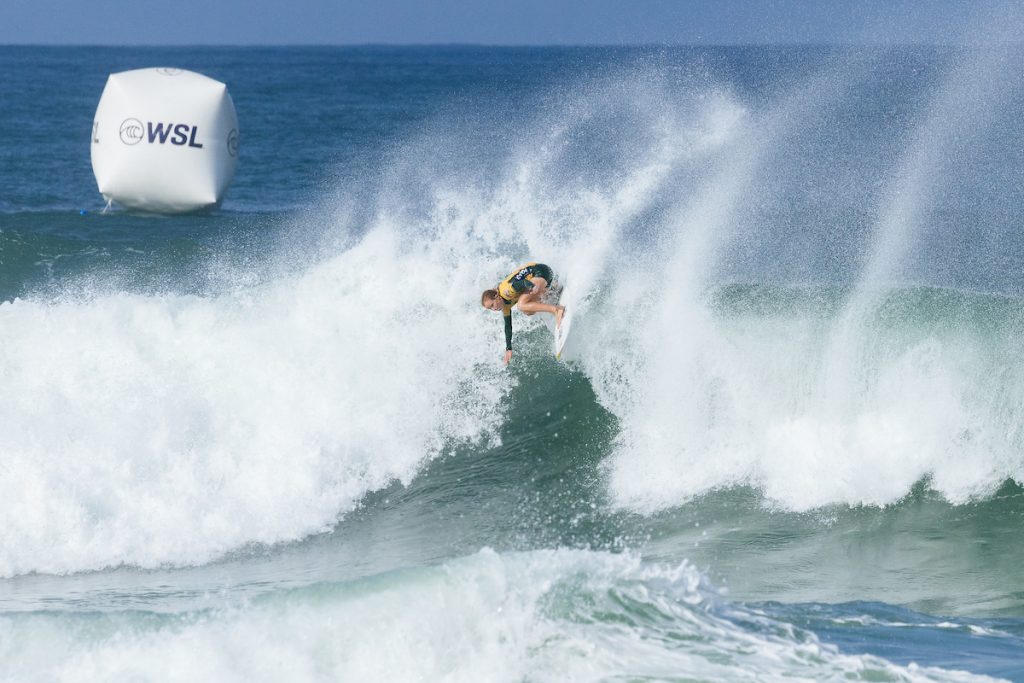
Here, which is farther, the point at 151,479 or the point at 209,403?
the point at 209,403

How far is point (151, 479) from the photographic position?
10.2 m

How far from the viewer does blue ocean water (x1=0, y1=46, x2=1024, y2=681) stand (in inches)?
261

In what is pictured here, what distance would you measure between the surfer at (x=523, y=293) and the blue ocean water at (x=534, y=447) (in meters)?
0.74

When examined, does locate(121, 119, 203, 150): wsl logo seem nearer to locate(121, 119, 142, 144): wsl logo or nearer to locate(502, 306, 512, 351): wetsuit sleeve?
locate(121, 119, 142, 144): wsl logo

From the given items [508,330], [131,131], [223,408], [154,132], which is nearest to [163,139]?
[154,132]

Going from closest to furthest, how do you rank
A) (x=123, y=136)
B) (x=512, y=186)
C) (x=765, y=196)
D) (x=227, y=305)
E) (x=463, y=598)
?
1. (x=463, y=598)
2. (x=227, y=305)
3. (x=512, y=186)
4. (x=123, y=136)
5. (x=765, y=196)

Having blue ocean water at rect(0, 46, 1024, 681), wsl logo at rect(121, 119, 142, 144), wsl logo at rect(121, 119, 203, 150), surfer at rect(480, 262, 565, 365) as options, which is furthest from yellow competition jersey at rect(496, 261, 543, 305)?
wsl logo at rect(121, 119, 142, 144)

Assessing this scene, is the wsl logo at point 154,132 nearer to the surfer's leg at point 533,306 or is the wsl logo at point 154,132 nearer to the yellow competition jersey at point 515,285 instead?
the surfer's leg at point 533,306

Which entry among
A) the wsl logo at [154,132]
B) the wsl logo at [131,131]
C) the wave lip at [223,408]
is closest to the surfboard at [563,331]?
the wave lip at [223,408]

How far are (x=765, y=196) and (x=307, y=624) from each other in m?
15.3

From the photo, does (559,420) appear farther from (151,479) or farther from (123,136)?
(123,136)

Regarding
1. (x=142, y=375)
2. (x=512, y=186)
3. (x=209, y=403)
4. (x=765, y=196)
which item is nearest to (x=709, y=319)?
(x=512, y=186)

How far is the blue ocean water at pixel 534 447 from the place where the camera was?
662cm

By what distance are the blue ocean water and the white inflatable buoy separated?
2094mm
